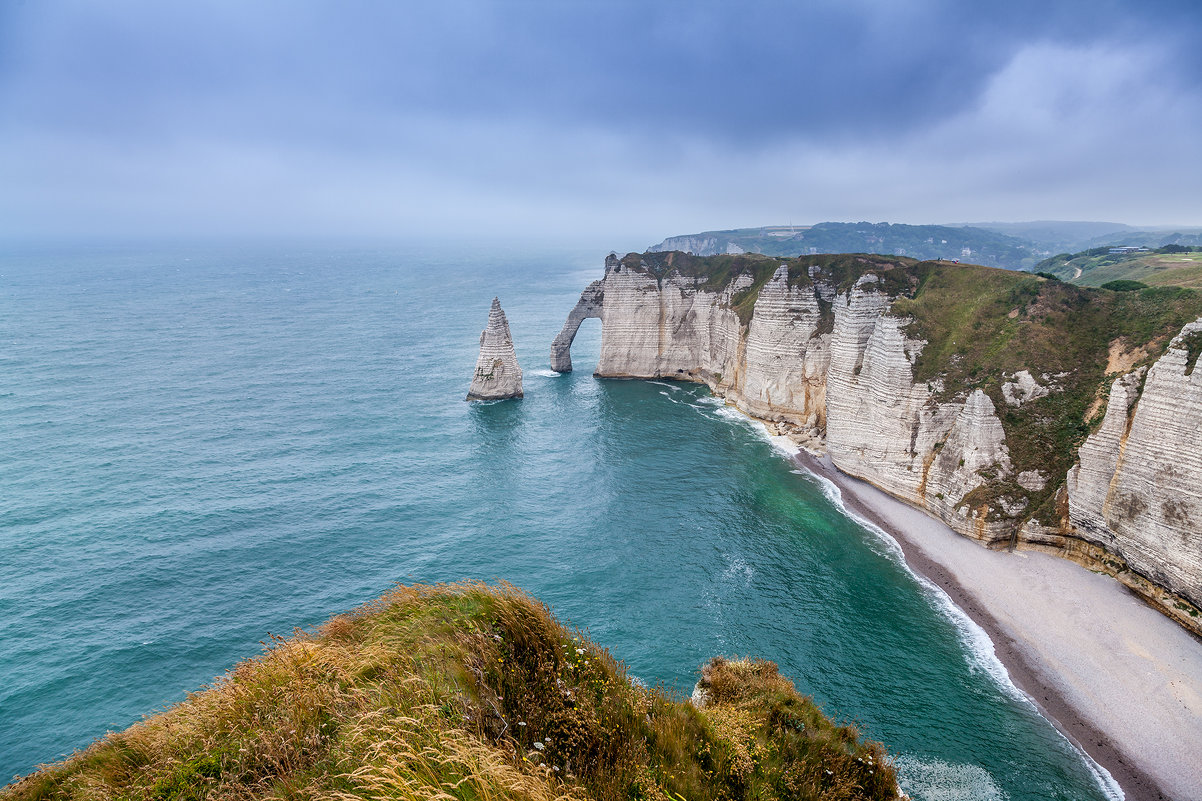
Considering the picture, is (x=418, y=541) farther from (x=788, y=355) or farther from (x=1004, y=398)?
(x=788, y=355)

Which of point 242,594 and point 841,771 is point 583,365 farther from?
point 841,771

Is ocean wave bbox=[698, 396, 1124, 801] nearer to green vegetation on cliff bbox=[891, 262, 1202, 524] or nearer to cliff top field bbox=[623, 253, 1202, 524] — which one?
cliff top field bbox=[623, 253, 1202, 524]

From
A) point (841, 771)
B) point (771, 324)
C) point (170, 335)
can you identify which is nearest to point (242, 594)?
point (841, 771)

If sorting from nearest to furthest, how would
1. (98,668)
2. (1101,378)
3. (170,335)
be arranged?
(98,668)
(1101,378)
(170,335)

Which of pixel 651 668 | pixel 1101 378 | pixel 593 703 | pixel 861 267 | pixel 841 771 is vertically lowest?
pixel 651 668

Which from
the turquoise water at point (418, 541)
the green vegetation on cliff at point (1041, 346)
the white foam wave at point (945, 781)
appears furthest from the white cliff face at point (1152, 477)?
the white foam wave at point (945, 781)

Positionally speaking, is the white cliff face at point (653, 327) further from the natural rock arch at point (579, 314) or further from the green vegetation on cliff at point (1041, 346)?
the green vegetation on cliff at point (1041, 346)

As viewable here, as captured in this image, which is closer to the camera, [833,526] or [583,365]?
[833,526]
